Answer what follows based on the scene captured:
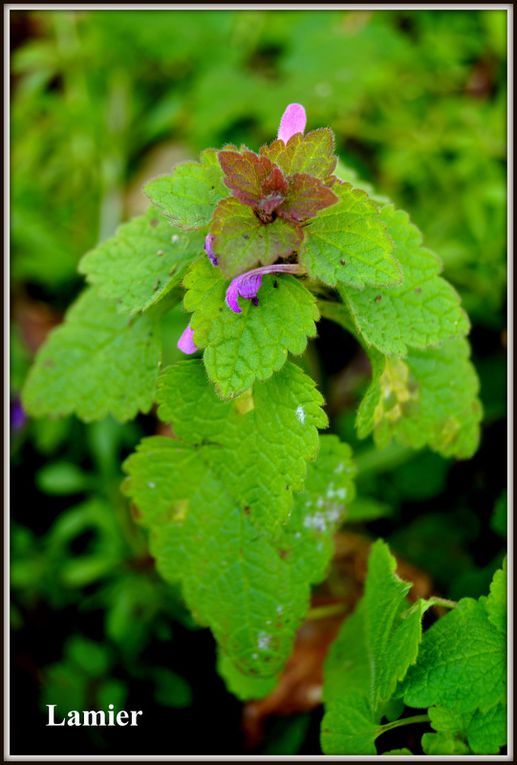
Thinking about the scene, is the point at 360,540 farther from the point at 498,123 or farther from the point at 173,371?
the point at 498,123

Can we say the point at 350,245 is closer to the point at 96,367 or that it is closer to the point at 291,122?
the point at 291,122

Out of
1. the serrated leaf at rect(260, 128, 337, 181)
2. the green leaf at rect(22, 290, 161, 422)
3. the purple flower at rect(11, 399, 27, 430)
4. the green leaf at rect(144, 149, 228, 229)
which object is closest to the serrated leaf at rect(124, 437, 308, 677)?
the green leaf at rect(22, 290, 161, 422)

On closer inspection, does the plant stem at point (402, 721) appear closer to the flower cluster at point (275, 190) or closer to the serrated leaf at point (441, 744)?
the serrated leaf at point (441, 744)

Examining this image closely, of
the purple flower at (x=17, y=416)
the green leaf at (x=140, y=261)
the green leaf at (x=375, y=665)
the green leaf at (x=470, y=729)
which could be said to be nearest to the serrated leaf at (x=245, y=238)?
the green leaf at (x=140, y=261)

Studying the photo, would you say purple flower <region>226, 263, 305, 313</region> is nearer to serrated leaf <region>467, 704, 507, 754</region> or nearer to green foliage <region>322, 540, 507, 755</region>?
green foliage <region>322, 540, 507, 755</region>

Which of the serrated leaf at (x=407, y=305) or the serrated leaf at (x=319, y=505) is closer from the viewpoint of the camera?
the serrated leaf at (x=407, y=305)

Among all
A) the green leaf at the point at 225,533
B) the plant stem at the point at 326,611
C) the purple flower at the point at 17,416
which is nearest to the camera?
the green leaf at the point at 225,533

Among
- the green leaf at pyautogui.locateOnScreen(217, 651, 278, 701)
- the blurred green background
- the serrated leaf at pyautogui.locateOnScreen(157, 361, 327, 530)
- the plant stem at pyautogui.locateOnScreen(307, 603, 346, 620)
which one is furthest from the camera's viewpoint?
the blurred green background
